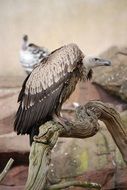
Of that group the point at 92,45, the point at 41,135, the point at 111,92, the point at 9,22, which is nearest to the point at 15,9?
the point at 9,22

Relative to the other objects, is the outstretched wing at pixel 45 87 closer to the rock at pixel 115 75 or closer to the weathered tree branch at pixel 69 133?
the weathered tree branch at pixel 69 133

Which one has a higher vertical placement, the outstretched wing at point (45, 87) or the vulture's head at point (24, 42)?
the outstretched wing at point (45, 87)

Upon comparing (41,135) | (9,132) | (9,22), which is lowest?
(9,132)

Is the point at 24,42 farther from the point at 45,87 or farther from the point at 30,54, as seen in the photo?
the point at 45,87

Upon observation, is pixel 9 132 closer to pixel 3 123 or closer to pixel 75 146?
pixel 3 123

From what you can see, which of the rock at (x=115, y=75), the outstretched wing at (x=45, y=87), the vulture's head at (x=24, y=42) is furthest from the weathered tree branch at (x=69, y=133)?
the vulture's head at (x=24, y=42)

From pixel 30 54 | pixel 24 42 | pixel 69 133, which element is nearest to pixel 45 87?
pixel 69 133
